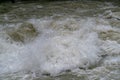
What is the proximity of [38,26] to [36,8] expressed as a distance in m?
2.35

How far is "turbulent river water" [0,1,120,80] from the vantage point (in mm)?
4504

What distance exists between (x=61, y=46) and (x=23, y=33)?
1.22m

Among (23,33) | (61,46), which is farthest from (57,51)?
(23,33)

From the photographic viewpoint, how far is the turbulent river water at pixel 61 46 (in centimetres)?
450

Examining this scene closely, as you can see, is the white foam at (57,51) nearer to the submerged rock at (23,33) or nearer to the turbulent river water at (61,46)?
the turbulent river water at (61,46)

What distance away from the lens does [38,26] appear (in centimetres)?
652

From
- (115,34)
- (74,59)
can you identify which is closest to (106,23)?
(115,34)

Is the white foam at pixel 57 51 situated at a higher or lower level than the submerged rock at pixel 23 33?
lower

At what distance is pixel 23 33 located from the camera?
6008 mm

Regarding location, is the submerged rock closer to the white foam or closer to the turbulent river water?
the turbulent river water

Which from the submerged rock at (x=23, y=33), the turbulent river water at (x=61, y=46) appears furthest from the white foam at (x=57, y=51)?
the submerged rock at (x=23, y=33)

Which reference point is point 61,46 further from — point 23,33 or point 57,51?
point 23,33

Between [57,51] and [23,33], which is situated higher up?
[23,33]

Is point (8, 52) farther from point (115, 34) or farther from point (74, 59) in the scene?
point (115, 34)
